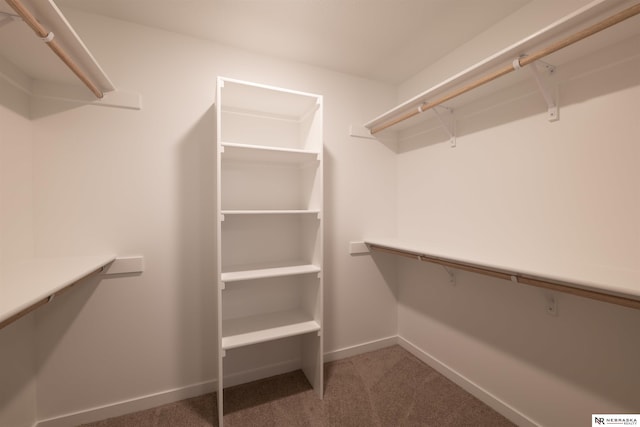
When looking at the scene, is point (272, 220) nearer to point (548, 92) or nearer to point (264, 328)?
point (264, 328)

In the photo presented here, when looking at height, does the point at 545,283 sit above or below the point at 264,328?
above

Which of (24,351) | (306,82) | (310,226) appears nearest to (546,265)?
(310,226)

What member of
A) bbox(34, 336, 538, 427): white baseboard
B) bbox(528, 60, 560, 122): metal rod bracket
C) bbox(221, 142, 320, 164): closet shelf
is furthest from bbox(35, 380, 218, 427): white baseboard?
bbox(528, 60, 560, 122): metal rod bracket

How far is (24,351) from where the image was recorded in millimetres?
1396

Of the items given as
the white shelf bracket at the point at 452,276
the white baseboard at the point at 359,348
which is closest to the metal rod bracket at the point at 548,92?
the white shelf bracket at the point at 452,276

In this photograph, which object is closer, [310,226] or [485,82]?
[485,82]

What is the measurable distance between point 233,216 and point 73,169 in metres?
0.95

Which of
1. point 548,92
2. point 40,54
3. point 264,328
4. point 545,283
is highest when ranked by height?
point 40,54

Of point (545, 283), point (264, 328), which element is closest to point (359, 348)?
point (264, 328)

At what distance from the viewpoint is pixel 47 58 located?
126 cm

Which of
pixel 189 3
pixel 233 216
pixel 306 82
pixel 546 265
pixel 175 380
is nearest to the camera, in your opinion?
pixel 546 265

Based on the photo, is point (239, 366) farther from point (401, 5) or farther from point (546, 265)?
point (401, 5)

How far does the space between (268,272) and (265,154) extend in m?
0.78
